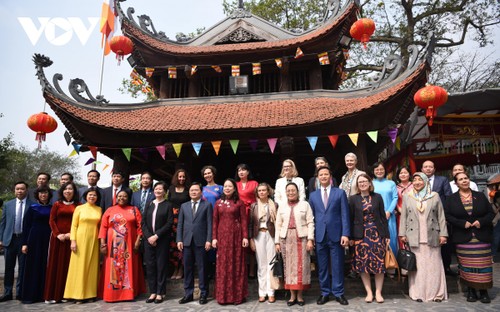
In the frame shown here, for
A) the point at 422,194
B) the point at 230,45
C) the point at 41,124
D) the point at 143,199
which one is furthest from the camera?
the point at 230,45

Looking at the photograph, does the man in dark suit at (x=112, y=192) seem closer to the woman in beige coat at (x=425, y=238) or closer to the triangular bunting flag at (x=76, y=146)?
the triangular bunting flag at (x=76, y=146)

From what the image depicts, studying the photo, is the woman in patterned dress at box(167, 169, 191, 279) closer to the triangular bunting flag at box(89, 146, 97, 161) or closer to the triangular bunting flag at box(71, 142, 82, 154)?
the triangular bunting flag at box(89, 146, 97, 161)

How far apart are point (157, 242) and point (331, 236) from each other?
8.21 ft

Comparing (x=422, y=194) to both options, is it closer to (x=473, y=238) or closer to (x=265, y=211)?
(x=473, y=238)

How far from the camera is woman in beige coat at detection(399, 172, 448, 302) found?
14.9 feet

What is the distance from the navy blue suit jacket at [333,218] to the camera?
461cm

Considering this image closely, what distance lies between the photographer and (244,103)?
28.6 ft

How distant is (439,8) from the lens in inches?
672

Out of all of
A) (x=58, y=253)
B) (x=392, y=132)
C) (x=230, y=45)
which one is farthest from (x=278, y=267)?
(x=230, y=45)

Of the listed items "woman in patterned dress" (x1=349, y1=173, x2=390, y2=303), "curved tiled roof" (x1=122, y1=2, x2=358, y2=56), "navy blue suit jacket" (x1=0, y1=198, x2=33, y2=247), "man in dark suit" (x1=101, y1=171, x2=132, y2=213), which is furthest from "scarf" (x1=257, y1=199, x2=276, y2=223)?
"curved tiled roof" (x1=122, y1=2, x2=358, y2=56)

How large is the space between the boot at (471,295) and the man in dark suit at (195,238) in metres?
3.54

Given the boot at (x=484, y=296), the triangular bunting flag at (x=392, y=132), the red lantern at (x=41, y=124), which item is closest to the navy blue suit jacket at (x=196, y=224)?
the boot at (x=484, y=296)

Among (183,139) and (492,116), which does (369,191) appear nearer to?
(183,139)

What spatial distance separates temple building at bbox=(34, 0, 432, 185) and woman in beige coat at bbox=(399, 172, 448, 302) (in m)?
2.07
